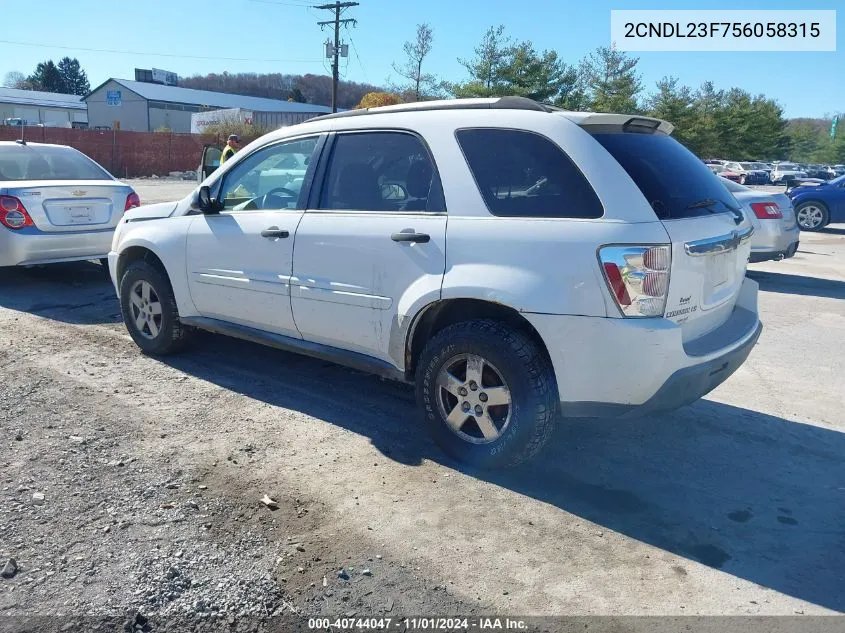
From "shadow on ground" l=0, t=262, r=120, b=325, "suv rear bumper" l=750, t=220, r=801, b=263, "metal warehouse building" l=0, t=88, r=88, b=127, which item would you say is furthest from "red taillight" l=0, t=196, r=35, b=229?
"metal warehouse building" l=0, t=88, r=88, b=127

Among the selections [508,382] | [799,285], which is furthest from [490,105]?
[799,285]

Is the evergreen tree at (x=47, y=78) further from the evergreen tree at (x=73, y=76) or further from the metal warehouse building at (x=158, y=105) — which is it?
the metal warehouse building at (x=158, y=105)

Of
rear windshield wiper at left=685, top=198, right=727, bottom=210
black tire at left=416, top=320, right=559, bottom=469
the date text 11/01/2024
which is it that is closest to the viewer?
the date text 11/01/2024

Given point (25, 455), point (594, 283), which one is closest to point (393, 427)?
point (594, 283)

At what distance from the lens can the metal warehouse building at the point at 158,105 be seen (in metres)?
73.6

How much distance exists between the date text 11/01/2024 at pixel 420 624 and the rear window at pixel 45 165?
24.5 ft

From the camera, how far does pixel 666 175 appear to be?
3.77 metres

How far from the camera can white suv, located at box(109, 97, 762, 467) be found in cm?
341

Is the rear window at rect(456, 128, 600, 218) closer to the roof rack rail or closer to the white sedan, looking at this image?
the roof rack rail

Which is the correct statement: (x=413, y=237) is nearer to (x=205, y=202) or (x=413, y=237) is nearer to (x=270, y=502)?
(x=270, y=502)

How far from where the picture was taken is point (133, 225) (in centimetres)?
576

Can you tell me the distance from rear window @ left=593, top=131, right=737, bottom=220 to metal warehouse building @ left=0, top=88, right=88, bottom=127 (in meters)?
→ 88.4

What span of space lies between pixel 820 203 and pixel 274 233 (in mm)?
16406

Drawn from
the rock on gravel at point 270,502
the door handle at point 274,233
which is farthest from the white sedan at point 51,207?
the rock on gravel at point 270,502
